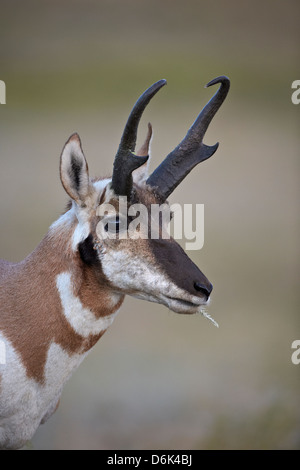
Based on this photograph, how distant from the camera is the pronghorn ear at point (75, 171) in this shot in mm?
4207

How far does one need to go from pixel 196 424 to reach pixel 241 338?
1.90m

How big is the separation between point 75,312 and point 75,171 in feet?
2.79

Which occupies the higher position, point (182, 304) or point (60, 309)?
point (182, 304)

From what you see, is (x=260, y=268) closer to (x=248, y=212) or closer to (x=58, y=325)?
(x=248, y=212)

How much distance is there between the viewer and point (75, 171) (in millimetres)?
4320

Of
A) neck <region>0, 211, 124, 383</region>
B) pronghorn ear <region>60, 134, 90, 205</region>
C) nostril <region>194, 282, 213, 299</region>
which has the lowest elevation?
neck <region>0, 211, 124, 383</region>

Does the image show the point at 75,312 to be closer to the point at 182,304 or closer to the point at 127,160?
the point at 182,304

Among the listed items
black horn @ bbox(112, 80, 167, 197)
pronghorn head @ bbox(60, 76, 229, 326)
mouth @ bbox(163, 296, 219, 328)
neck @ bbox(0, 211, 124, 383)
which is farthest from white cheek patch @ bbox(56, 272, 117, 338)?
black horn @ bbox(112, 80, 167, 197)

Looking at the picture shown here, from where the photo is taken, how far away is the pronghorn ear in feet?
13.8

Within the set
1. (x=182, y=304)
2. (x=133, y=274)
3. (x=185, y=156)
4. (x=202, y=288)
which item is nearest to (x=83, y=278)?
(x=133, y=274)

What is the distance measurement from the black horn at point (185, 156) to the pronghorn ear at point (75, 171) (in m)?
0.46

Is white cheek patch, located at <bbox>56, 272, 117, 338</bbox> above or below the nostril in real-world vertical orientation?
below

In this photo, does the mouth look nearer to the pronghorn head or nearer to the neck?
the pronghorn head

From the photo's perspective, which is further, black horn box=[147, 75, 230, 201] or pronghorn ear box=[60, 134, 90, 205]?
black horn box=[147, 75, 230, 201]
